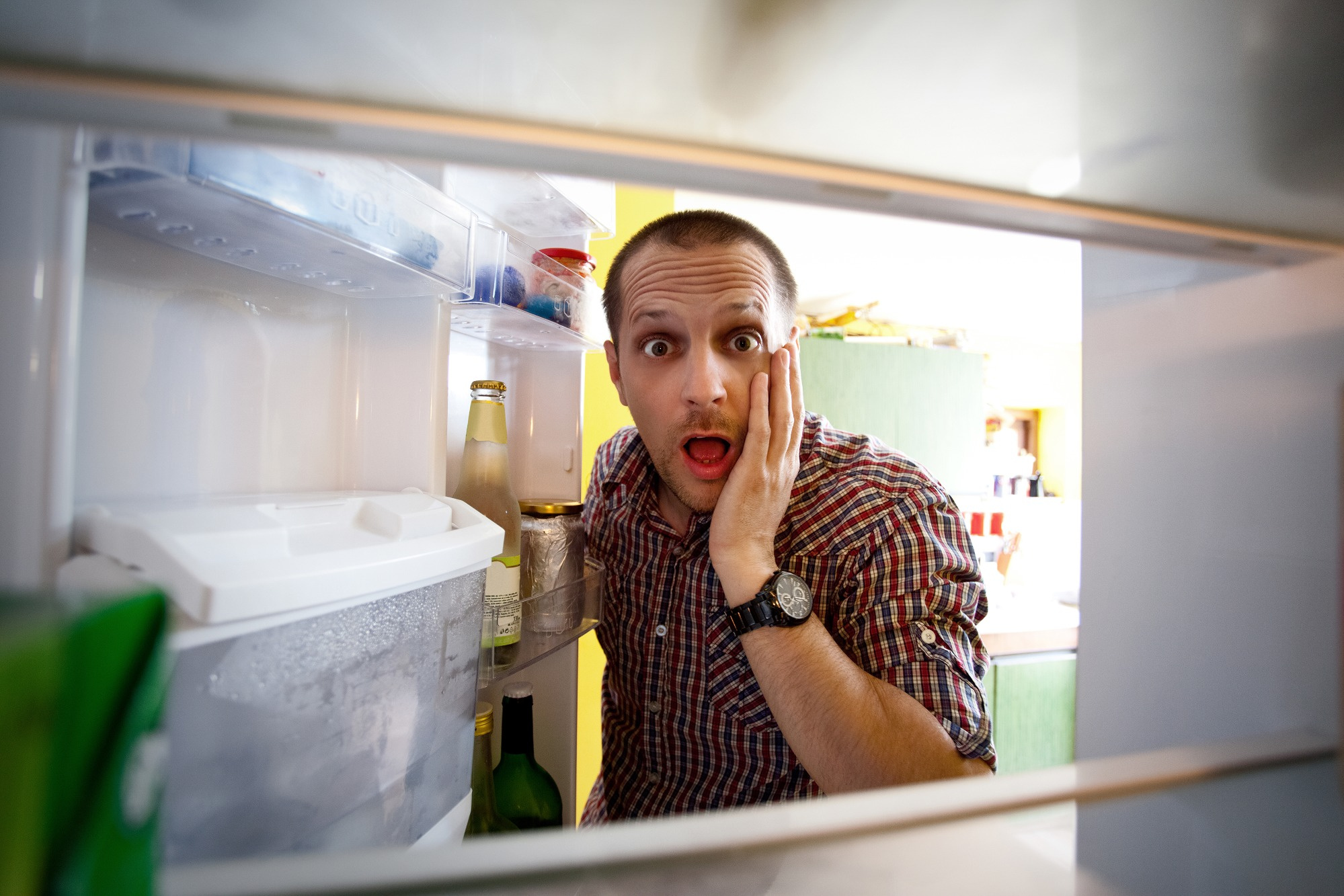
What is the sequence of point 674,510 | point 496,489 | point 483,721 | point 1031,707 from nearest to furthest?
point 483,721 → point 496,489 → point 674,510 → point 1031,707

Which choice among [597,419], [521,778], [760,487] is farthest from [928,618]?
[597,419]

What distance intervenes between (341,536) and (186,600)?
0.48 feet

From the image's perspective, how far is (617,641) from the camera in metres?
1.06

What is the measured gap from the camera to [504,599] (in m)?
0.73

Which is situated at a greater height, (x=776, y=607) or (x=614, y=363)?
(x=614, y=363)

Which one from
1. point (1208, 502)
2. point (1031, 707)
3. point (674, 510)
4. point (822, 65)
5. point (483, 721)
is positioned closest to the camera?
point (822, 65)

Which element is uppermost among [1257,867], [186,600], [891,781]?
[186,600]

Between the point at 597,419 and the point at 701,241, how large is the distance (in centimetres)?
99

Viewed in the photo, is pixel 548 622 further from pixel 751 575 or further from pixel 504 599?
pixel 751 575

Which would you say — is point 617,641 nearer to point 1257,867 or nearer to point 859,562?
point 859,562

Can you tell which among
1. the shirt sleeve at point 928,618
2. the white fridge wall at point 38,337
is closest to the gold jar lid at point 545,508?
the shirt sleeve at point 928,618

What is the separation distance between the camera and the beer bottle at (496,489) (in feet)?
2.43

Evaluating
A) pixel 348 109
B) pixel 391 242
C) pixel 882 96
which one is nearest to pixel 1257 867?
pixel 882 96

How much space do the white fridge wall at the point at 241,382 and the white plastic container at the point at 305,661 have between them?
0.05 m
